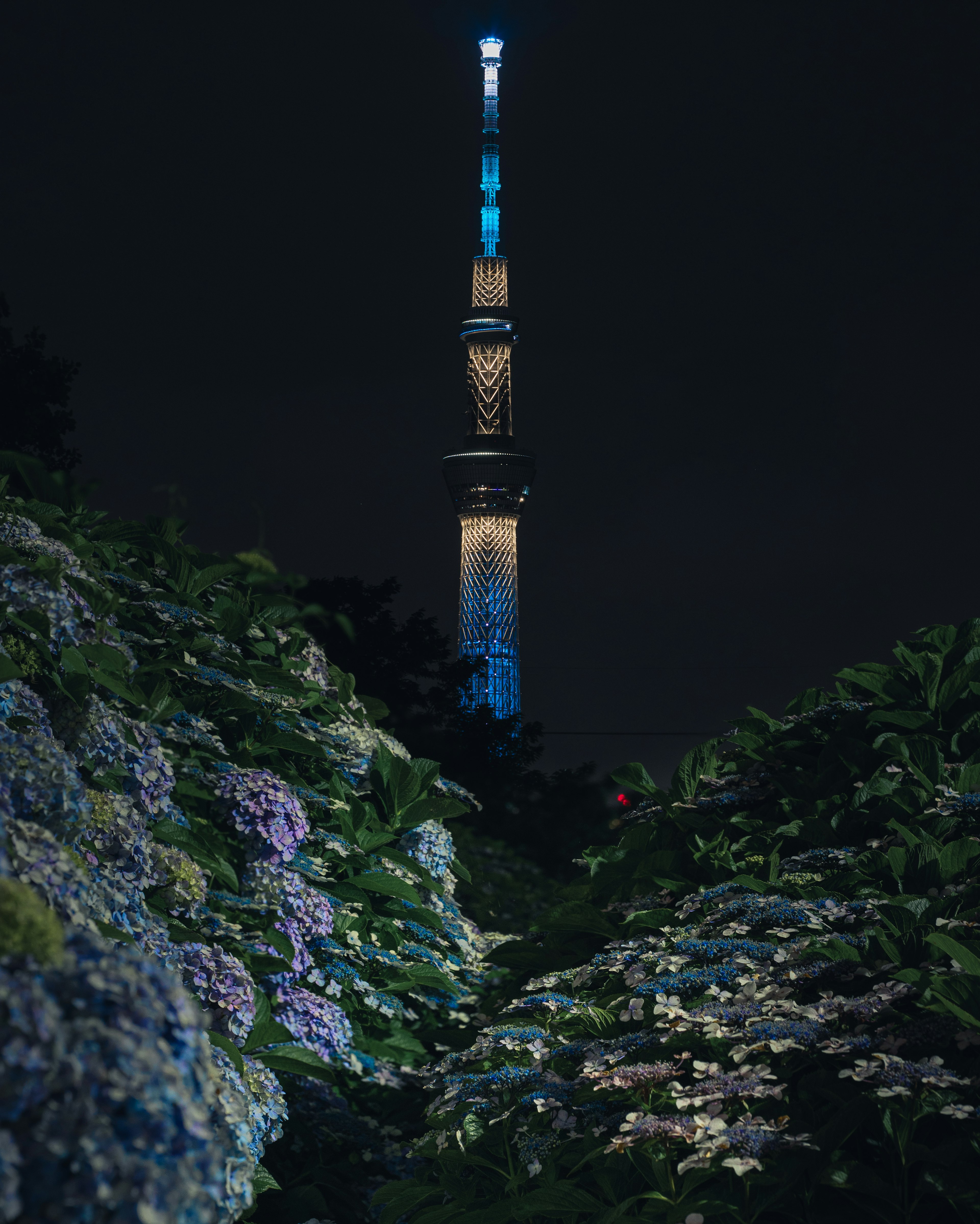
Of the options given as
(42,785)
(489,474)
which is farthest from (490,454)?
(42,785)

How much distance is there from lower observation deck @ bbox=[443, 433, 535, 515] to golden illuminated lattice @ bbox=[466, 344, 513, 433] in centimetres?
72

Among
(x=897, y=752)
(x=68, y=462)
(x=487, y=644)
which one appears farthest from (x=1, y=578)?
(x=487, y=644)

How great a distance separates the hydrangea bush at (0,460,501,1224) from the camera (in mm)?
1866

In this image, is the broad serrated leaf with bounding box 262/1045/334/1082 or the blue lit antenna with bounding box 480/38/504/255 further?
the blue lit antenna with bounding box 480/38/504/255

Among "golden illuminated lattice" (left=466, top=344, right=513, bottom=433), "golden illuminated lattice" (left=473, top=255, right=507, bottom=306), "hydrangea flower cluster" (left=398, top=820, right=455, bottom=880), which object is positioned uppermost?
"golden illuminated lattice" (left=473, top=255, right=507, bottom=306)

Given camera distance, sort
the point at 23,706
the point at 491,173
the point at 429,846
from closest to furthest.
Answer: the point at 23,706 < the point at 429,846 < the point at 491,173

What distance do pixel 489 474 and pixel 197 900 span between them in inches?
2240

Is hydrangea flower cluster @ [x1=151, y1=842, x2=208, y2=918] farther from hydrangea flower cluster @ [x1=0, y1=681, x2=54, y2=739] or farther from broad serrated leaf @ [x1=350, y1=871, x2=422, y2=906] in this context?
broad serrated leaf @ [x1=350, y1=871, x2=422, y2=906]

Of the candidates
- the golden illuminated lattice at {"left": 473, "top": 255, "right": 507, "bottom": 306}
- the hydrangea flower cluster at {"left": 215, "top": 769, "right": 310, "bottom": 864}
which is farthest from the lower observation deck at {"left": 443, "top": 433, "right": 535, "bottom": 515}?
the hydrangea flower cluster at {"left": 215, "top": 769, "right": 310, "bottom": 864}

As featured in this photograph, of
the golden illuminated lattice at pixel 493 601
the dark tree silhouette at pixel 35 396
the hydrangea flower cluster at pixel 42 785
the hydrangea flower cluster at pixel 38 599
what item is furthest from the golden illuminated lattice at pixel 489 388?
the hydrangea flower cluster at pixel 42 785

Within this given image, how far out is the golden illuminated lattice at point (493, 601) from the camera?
179ft

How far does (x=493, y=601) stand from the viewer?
→ 57.5 metres

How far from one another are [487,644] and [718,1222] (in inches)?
2039

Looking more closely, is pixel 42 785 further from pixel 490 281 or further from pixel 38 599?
pixel 490 281
